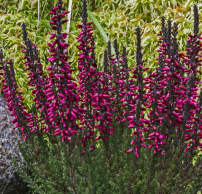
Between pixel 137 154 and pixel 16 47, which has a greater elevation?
pixel 16 47

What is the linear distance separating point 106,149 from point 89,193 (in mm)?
362

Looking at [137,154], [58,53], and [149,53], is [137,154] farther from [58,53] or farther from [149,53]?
[149,53]

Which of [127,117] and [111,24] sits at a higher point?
[111,24]

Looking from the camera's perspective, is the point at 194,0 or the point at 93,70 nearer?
the point at 93,70

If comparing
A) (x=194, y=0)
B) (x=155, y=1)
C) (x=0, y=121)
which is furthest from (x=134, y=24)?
(x=0, y=121)

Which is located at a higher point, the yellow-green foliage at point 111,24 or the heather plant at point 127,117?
the yellow-green foliage at point 111,24

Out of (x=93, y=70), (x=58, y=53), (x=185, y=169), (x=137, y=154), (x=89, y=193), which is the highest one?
(x=58, y=53)

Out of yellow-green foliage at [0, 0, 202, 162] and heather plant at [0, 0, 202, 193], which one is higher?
yellow-green foliage at [0, 0, 202, 162]

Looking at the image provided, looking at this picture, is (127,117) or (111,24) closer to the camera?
(127,117)

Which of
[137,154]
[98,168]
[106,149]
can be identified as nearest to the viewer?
[137,154]

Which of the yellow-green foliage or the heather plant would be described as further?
the yellow-green foliage

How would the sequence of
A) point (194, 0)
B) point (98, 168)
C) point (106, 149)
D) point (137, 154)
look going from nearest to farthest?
point (137, 154) < point (106, 149) < point (98, 168) < point (194, 0)

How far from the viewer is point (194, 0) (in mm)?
5320

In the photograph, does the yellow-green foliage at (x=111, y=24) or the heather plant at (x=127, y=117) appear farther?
the yellow-green foliage at (x=111, y=24)
